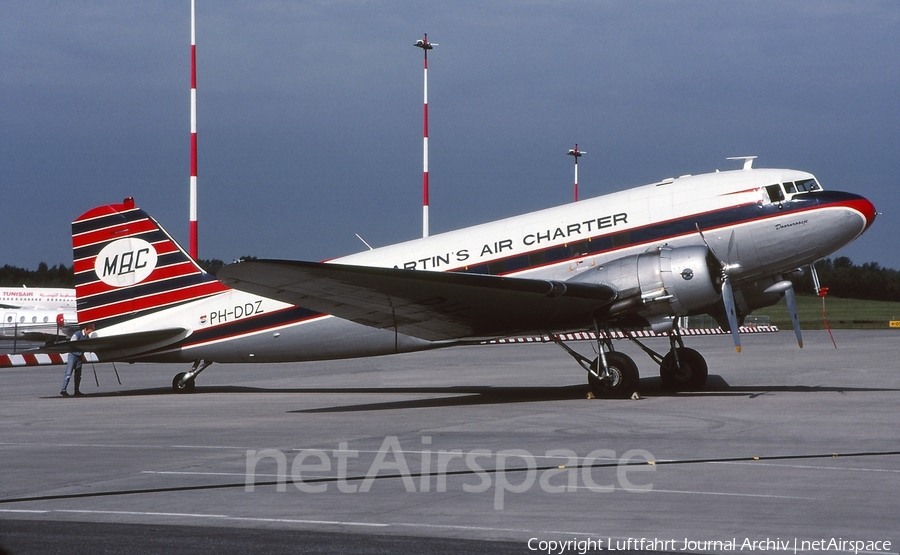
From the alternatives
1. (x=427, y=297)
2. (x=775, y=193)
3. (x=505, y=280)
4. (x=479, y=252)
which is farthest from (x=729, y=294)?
(x=427, y=297)

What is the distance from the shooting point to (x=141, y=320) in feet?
70.3

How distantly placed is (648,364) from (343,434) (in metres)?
17.7

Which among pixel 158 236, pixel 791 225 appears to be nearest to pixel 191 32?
pixel 158 236

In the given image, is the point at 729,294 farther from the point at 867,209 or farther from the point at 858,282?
the point at 858,282

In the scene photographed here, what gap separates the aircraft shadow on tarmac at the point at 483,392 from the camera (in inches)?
717

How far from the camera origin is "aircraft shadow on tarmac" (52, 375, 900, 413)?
59.8 ft

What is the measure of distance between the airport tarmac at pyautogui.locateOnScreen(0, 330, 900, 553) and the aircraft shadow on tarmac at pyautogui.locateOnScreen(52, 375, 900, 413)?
96 mm

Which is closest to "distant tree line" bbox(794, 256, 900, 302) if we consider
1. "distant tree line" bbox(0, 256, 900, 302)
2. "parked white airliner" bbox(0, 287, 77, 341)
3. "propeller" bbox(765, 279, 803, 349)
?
"distant tree line" bbox(0, 256, 900, 302)

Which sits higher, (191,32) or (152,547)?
(191,32)

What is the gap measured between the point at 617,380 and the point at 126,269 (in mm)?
11324

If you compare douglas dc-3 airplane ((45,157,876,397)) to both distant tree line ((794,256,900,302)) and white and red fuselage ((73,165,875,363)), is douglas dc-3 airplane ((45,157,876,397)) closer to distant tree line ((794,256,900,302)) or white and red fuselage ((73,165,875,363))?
white and red fuselage ((73,165,875,363))

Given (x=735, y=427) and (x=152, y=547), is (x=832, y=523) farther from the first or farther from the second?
(x=735, y=427)

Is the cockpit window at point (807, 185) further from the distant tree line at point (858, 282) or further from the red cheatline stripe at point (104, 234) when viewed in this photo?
the distant tree line at point (858, 282)

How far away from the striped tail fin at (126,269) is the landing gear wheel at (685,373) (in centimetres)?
993
